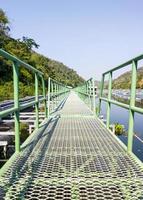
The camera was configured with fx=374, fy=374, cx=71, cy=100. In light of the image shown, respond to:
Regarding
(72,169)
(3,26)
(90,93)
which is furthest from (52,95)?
(3,26)

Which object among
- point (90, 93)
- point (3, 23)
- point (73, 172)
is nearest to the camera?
point (73, 172)

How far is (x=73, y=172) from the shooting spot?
374cm

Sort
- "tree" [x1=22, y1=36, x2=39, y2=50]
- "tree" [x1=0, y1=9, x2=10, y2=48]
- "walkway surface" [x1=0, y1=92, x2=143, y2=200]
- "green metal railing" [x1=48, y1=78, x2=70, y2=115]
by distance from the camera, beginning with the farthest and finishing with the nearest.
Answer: "tree" [x1=22, y1=36, x2=39, y2=50]
"tree" [x1=0, y1=9, x2=10, y2=48]
"green metal railing" [x1=48, y1=78, x2=70, y2=115]
"walkway surface" [x1=0, y1=92, x2=143, y2=200]

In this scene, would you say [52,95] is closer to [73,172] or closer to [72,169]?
[72,169]

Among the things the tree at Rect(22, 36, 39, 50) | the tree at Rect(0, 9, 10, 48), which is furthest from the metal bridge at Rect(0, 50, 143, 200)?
the tree at Rect(22, 36, 39, 50)

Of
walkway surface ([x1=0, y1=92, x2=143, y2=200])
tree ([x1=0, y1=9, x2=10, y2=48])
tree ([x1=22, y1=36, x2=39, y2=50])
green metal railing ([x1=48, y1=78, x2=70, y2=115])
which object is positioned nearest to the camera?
walkway surface ([x1=0, y1=92, x2=143, y2=200])

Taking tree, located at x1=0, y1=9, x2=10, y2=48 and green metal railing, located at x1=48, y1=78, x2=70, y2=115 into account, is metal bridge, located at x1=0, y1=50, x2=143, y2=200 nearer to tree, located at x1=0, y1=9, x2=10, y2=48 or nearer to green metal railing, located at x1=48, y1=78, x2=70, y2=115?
green metal railing, located at x1=48, y1=78, x2=70, y2=115

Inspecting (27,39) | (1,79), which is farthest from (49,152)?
(27,39)

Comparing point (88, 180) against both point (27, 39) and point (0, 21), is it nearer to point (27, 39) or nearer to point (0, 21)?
point (0, 21)

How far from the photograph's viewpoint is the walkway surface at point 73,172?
3.17 meters

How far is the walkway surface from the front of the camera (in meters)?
3.17

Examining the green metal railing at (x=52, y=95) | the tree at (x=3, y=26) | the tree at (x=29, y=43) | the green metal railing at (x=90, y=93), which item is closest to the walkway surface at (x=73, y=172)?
the green metal railing at (x=52, y=95)

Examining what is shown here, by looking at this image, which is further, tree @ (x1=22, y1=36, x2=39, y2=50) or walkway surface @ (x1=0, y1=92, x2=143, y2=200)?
tree @ (x1=22, y1=36, x2=39, y2=50)

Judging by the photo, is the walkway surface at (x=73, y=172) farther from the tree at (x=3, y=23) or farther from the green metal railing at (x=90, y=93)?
the tree at (x=3, y=23)
